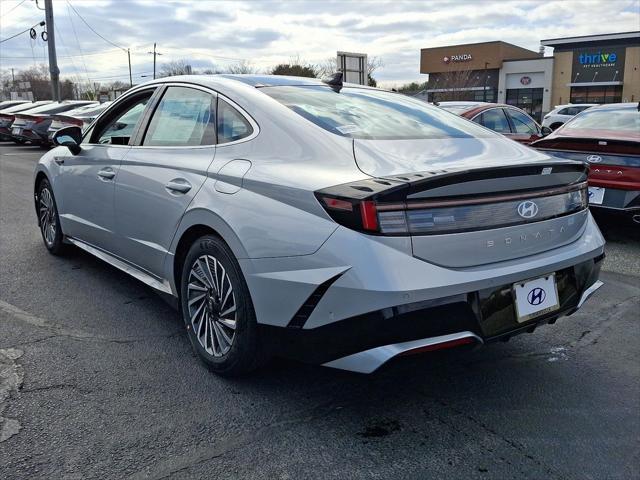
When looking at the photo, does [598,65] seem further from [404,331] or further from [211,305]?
[404,331]

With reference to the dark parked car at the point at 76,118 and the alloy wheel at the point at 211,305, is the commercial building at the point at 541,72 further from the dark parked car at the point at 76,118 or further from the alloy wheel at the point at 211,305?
the alloy wheel at the point at 211,305

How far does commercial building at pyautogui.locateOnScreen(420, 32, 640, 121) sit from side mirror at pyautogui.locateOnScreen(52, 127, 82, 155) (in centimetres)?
4917

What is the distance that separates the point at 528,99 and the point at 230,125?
5854 cm

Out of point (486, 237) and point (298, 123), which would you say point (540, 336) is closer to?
point (486, 237)

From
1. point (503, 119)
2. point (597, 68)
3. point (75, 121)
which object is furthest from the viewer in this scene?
point (597, 68)

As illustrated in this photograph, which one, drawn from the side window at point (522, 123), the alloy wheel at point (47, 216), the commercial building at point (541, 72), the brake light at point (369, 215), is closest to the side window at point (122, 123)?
the alloy wheel at point (47, 216)

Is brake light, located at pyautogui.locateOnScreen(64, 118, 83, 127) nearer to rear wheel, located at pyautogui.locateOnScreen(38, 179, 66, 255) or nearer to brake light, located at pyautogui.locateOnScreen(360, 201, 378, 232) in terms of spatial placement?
rear wheel, located at pyautogui.locateOnScreen(38, 179, 66, 255)

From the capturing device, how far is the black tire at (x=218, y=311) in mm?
2742

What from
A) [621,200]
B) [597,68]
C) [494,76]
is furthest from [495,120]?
[494,76]

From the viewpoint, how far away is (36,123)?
17344mm

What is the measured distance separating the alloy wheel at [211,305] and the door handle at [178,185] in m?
0.40

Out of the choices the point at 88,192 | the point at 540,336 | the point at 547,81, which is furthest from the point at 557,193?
the point at 547,81

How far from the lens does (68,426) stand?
257 cm

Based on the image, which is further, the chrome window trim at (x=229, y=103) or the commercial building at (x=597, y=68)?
the commercial building at (x=597, y=68)
